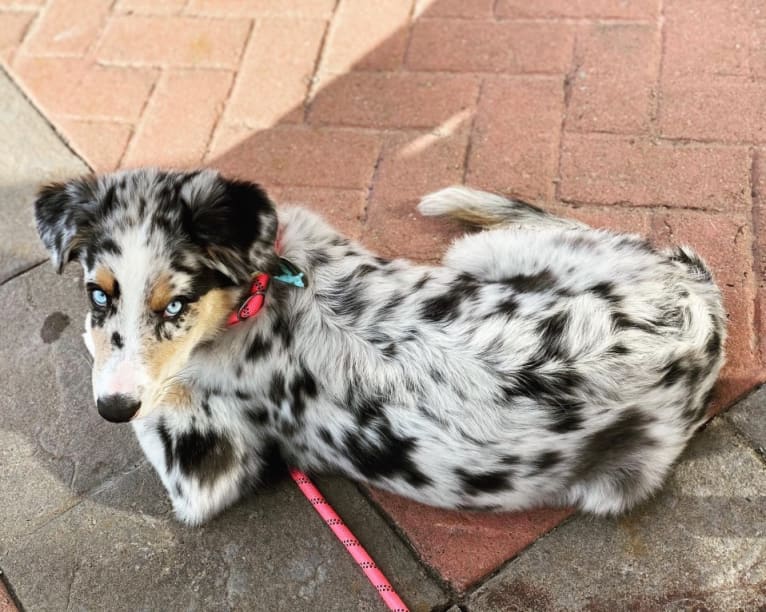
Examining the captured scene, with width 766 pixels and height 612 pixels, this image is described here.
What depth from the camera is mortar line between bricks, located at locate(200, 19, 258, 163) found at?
416cm

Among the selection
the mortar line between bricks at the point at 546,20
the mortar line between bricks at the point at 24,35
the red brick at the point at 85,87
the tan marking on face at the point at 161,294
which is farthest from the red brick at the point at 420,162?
the mortar line between bricks at the point at 24,35

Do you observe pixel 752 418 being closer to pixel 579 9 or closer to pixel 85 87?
pixel 579 9

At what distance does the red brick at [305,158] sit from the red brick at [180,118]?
0.19m

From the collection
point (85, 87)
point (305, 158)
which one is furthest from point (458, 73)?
point (85, 87)

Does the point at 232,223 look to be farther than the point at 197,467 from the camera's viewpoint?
No

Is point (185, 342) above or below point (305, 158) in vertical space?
above

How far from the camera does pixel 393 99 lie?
4.22 meters

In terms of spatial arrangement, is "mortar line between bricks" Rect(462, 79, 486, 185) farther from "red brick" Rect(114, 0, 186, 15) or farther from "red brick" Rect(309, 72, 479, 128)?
"red brick" Rect(114, 0, 186, 15)

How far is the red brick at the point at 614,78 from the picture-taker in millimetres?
3961

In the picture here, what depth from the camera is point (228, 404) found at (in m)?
2.96

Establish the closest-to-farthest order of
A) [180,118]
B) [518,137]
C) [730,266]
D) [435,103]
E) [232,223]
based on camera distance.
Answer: [232,223] → [730,266] → [518,137] → [435,103] → [180,118]

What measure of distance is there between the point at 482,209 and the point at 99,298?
5.36 feet

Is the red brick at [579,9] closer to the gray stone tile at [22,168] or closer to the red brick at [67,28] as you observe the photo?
the red brick at [67,28]

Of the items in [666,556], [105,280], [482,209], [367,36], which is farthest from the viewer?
[367,36]
